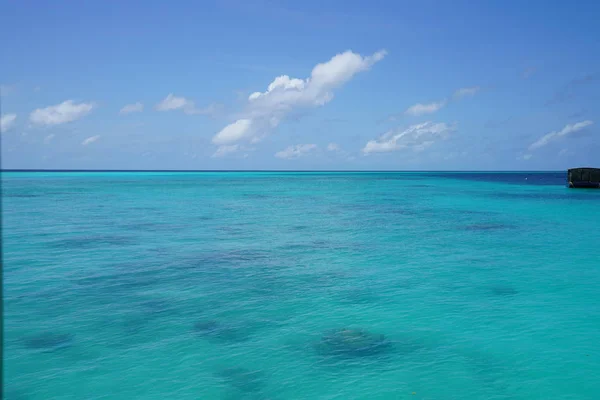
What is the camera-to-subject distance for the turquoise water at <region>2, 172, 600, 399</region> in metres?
11.6

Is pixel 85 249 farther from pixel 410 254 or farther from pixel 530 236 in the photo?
pixel 530 236

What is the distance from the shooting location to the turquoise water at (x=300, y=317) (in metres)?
11.6

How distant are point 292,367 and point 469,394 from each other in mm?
4688

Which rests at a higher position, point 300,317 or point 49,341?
point 300,317

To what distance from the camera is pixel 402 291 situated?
1905 centimetres

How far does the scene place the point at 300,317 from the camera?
1579 cm

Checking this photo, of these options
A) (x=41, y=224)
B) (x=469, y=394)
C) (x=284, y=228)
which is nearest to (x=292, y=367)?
(x=469, y=394)

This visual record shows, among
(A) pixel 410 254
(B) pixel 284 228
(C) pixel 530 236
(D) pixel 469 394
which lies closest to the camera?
(D) pixel 469 394

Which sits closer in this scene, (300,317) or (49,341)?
(49,341)

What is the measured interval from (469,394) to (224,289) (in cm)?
1096

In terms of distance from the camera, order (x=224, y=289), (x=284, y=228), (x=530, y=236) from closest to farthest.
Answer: (x=224, y=289)
(x=530, y=236)
(x=284, y=228)

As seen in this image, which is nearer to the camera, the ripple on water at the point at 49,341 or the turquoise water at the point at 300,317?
the turquoise water at the point at 300,317

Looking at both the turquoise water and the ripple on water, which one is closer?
the turquoise water

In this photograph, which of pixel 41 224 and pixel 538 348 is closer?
pixel 538 348
